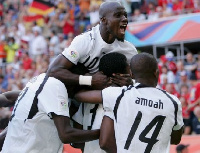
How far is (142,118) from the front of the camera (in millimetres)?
4992

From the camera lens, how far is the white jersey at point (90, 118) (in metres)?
5.78

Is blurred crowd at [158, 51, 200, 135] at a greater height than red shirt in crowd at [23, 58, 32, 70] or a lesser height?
greater

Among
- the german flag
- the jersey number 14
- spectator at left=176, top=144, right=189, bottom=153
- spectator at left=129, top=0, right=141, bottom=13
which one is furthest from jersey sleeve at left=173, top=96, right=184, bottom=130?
the german flag

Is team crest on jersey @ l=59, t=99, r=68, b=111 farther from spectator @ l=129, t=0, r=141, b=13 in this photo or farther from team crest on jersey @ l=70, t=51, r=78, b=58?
spectator @ l=129, t=0, r=141, b=13

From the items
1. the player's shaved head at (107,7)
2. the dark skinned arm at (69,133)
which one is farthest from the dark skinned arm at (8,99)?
the player's shaved head at (107,7)

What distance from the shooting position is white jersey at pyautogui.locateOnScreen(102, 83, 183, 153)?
5.00 meters

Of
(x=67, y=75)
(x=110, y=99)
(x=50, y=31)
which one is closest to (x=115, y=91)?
(x=110, y=99)

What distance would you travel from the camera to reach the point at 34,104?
553 cm

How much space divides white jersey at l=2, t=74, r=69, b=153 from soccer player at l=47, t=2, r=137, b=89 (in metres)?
0.18

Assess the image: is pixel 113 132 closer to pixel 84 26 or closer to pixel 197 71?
pixel 197 71

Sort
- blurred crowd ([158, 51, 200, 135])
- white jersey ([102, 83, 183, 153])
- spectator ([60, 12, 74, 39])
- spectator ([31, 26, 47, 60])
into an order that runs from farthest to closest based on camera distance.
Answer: spectator ([60, 12, 74, 39]), spectator ([31, 26, 47, 60]), blurred crowd ([158, 51, 200, 135]), white jersey ([102, 83, 183, 153])

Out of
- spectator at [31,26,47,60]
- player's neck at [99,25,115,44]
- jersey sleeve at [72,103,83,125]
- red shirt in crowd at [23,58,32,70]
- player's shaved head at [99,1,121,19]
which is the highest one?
player's shaved head at [99,1,121,19]

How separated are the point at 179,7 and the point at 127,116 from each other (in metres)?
12.6

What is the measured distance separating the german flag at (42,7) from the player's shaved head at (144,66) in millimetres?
13851
